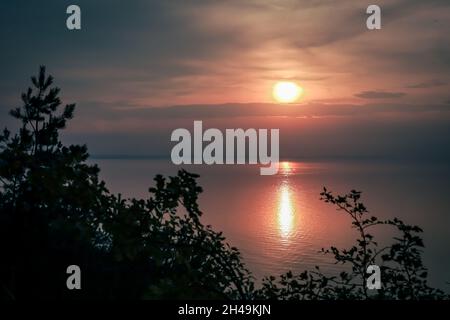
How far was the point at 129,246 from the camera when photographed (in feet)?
14.1

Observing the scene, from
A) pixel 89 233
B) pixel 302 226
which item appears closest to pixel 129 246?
pixel 89 233

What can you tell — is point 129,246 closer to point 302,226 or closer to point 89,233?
point 89,233

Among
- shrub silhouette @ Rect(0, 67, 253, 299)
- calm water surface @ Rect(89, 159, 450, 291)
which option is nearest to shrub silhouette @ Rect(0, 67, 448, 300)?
shrub silhouette @ Rect(0, 67, 253, 299)

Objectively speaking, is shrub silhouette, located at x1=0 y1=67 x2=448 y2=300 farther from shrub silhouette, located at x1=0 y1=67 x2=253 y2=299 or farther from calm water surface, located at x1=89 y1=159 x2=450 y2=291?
calm water surface, located at x1=89 y1=159 x2=450 y2=291

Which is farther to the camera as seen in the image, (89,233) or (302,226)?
(302,226)

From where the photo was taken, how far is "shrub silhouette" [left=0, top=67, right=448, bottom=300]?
4.29 meters

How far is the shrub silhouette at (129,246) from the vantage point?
429 cm

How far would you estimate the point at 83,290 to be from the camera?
49.7ft

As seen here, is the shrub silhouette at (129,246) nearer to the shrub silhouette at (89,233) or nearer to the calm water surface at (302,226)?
the shrub silhouette at (89,233)

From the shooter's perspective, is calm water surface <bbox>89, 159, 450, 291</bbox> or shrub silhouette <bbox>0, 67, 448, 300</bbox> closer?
shrub silhouette <bbox>0, 67, 448, 300</bbox>

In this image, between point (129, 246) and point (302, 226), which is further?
point (302, 226)

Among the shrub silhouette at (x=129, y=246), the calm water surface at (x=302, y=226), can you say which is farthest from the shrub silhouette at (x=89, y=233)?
the calm water surface at (x=302, y=226)

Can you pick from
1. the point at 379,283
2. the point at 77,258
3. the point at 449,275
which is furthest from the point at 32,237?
the point at 449,275
